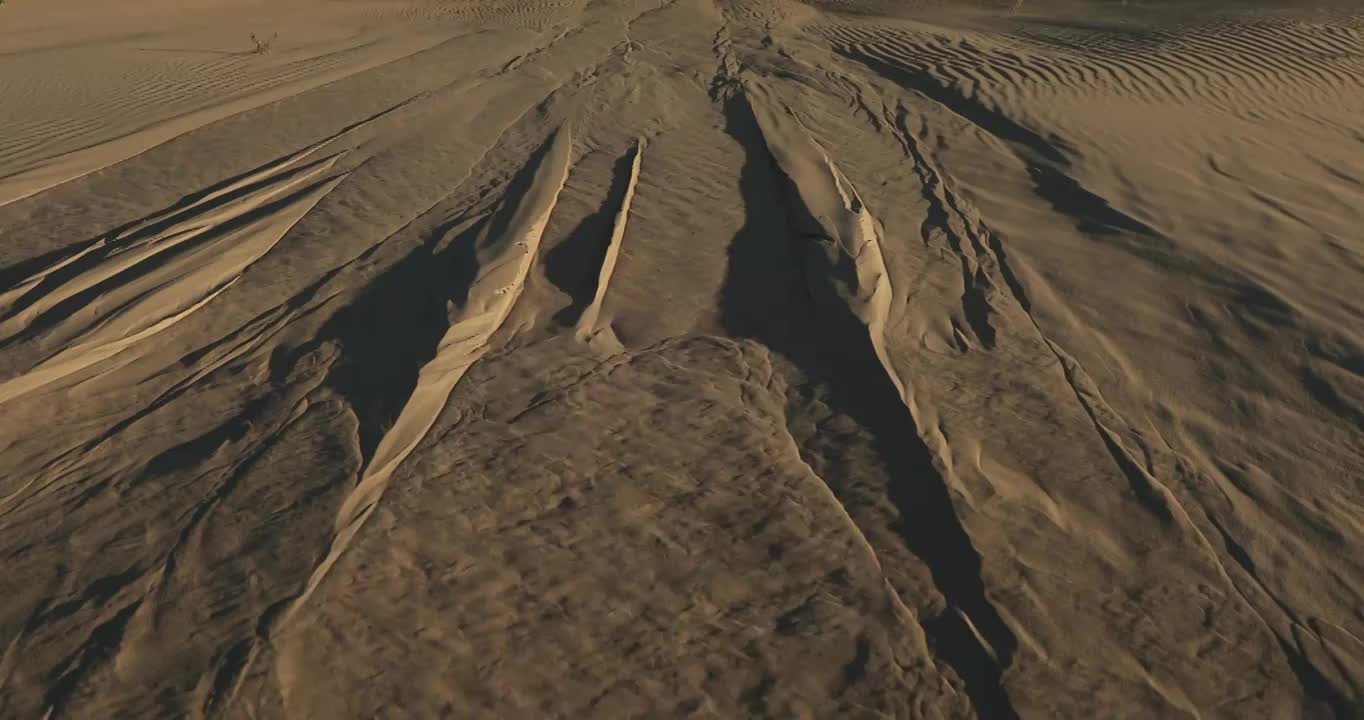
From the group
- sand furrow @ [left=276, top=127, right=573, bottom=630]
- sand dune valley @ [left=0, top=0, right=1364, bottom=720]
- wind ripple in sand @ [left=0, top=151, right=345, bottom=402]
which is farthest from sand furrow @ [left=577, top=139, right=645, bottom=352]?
wind ripple in sand @ [left=0, top=151, right=345, bottom=402]

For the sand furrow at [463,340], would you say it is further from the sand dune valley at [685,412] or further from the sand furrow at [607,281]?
the sand furrow at [607,281]

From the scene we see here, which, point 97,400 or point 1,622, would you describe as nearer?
point 1,622

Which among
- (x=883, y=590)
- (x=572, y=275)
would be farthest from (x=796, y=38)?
(x=883, y=590)

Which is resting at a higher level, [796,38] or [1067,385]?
[796,38]

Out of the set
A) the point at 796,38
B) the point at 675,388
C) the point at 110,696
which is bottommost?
the point at 110,696

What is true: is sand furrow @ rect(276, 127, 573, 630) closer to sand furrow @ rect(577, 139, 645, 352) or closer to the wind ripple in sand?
sand furrow @ rect(577, 139, 645, 352)

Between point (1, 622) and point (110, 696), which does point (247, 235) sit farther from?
point (110, 696)

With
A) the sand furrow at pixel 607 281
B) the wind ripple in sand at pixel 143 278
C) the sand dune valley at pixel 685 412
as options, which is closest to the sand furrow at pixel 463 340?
the sand dune valley at pixel 685 412

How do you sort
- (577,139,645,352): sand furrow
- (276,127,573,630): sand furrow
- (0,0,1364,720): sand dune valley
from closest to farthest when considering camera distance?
(0,0,1364,720): sand dune valley
(276,127,573,630): sand furrow
(577,139,645,352): sand furrow
